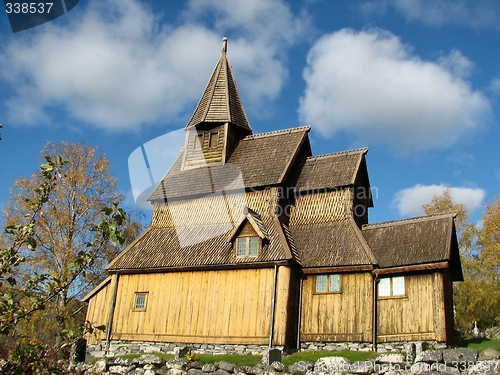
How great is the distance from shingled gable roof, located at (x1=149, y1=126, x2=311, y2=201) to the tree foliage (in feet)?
43.4

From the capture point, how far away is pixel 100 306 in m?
25.2

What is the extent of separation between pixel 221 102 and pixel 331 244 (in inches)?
459

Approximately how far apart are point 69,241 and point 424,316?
19846 mm

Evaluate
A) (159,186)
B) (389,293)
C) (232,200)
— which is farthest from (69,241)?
(389,293)

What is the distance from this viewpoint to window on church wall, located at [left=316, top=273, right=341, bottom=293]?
21.9m

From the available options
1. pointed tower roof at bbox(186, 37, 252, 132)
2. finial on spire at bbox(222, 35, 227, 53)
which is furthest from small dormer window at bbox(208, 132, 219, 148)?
finial on spire at bbox(222, 35, 227, 53)

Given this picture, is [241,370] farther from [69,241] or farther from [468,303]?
[468,303]

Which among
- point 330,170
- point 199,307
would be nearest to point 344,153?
point 330,170

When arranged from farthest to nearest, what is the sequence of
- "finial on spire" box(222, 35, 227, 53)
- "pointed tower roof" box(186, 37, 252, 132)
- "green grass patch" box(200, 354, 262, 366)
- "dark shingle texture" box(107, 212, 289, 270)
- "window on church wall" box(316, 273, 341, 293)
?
"finial on spire" box(222, 35, 227, 53) < "pointed tower roof" box(186, 37, 252, 132) < "dark shingle texture" box(107, 212, 289, 270) < "window on church wall" box(316, 273, 341, 293) < "green grass patch" box(200, 354, 262, 366)

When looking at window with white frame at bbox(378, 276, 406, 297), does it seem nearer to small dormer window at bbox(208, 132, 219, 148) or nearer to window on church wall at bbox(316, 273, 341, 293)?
window on church wall at bbox(316, 273, 341, 293)

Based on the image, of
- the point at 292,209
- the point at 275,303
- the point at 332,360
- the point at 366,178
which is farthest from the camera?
the point at 366,178

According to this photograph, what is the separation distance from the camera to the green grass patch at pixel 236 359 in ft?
64.3

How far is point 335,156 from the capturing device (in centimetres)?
2714

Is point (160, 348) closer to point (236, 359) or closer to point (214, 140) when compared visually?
point (236, 359)
